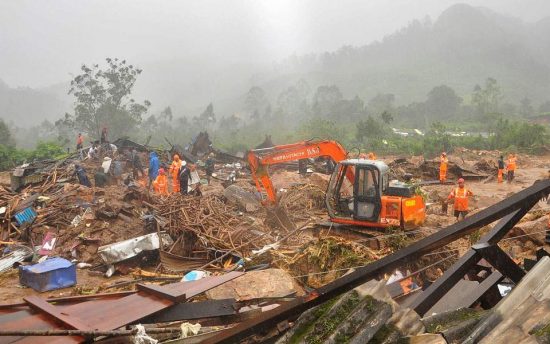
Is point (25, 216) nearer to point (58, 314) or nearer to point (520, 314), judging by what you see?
point (58, 314)

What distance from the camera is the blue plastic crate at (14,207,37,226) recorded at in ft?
36.2

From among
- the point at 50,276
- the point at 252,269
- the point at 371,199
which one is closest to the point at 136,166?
the point at 50,276

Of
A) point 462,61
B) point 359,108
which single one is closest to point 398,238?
point 359,108

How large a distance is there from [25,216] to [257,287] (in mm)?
8131

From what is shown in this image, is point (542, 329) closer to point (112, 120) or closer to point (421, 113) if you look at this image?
point (112, 120)

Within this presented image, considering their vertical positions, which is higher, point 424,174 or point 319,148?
point 319,148

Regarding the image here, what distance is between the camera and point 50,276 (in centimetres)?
797

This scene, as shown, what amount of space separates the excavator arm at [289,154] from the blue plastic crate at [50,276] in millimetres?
4887

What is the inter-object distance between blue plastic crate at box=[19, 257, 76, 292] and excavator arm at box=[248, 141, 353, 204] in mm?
4887

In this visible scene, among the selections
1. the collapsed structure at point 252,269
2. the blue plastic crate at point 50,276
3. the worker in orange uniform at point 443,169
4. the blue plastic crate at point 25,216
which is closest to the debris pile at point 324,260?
the collapsed structure at point 252,269

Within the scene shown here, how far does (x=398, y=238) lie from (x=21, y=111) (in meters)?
135

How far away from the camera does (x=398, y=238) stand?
8469 mm

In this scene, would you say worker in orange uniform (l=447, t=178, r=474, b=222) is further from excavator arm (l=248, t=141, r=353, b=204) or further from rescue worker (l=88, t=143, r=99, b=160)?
rescue worker (l=88, t=143, r=99, b=160)

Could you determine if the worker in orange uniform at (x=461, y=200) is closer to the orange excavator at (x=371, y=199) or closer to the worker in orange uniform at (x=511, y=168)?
the orange excavator at (x=371, y=199)
